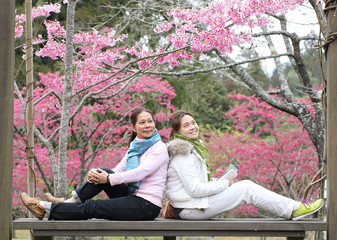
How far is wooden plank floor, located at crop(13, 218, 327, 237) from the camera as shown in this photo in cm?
261

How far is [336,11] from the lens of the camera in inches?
100

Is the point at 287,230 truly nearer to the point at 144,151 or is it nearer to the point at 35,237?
the point at 144,151

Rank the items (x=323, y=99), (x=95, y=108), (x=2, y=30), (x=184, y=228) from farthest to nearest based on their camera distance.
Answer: (x=95, y=108) → (x=323, y=99) → (x=184, y=228) → (x=2, y=30)

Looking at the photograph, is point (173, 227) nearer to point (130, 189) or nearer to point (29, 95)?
point (130, 189)

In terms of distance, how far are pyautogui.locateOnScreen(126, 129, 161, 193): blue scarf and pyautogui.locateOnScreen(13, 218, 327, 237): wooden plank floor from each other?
315 millimetres

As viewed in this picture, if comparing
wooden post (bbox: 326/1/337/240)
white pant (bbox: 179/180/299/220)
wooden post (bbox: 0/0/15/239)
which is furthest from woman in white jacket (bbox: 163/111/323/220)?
wooden post (bbox: 0/0/15/239)

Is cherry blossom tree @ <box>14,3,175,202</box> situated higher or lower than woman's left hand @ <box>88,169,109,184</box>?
higher

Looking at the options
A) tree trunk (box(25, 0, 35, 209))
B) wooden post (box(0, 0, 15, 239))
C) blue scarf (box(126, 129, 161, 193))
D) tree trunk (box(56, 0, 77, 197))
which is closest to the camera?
wooden post (box(0, 0, 15, 239))

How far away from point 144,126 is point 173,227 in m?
0.70

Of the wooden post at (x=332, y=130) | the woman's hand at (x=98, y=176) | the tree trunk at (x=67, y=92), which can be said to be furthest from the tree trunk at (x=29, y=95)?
the wooden post at (x=332, y=130)

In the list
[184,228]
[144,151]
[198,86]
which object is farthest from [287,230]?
[198,86]

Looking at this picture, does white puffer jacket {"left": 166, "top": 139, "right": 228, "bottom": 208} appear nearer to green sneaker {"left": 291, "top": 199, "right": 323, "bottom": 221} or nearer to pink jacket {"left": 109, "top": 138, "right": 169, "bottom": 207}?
pink jacket {"left": 109, "top": 138, "right": 169, "bottom": 207}

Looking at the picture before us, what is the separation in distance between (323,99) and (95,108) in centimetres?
543

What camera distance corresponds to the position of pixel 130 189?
2.93 metres
